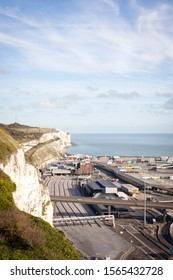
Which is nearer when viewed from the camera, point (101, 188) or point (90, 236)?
point (90, 236)

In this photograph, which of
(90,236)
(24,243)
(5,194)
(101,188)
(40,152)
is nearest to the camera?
(24,243)

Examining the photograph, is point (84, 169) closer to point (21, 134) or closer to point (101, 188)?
point (101, 188)

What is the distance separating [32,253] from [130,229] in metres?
22.8

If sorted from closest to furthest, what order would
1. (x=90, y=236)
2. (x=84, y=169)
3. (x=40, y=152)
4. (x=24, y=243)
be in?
(x=24, y=243)
(x=90, y=236)
(x=84, y=169)
(x=40, y=152)

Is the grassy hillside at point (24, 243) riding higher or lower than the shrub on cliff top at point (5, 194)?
lower

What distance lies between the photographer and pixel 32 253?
8.88 m

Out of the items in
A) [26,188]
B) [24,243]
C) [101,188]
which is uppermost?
[26,188]

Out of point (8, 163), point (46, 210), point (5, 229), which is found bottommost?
point (46, 210)

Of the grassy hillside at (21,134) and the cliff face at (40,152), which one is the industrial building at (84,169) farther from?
the grassy hillside at (21,134)

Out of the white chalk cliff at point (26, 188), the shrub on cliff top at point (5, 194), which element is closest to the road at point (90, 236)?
the white chalk cliff at point (26, 188)

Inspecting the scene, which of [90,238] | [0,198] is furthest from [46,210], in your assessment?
[0,198]

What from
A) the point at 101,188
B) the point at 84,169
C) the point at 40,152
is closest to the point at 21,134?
the point at 40,152

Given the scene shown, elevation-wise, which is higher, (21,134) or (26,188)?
(21,134)
